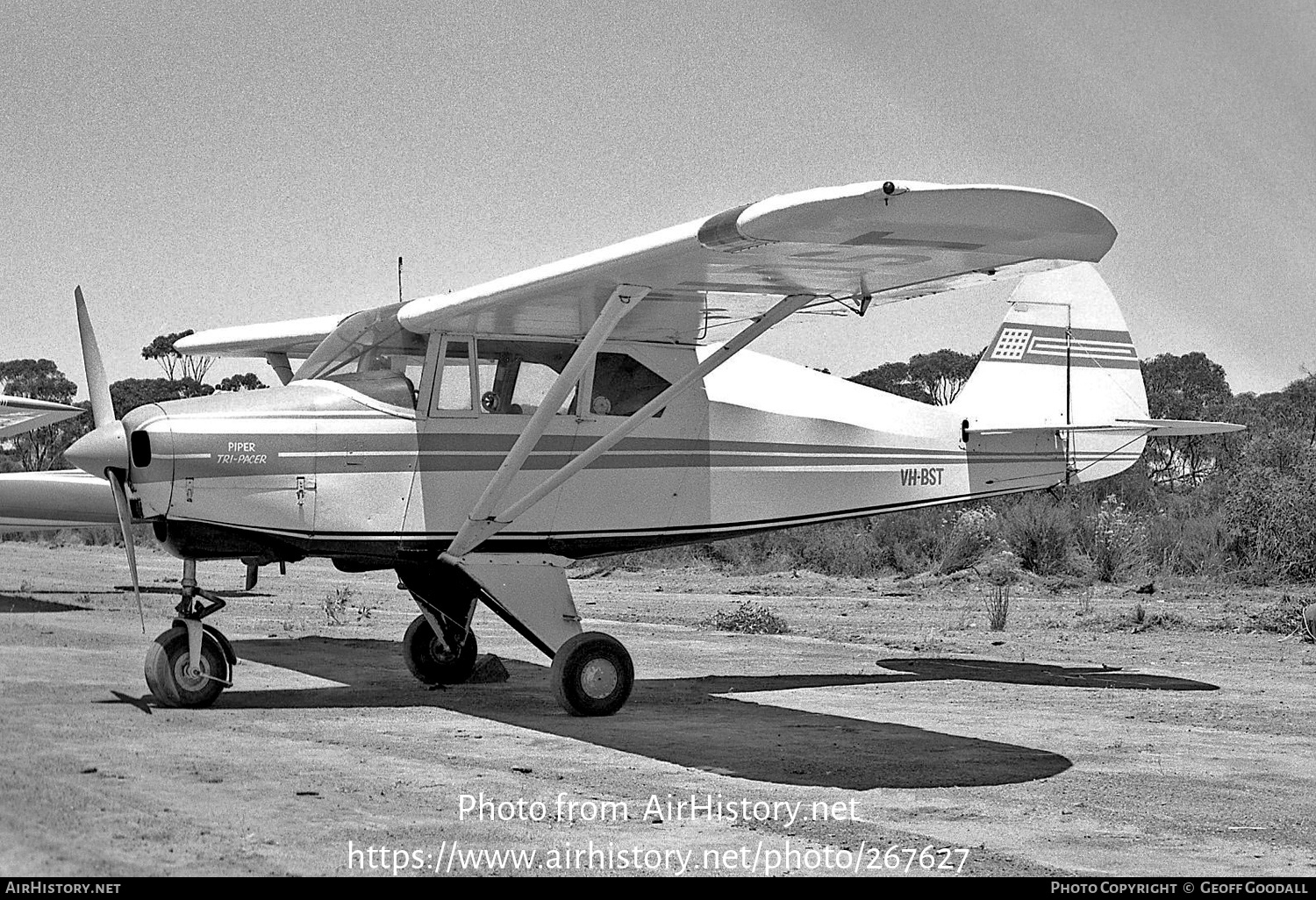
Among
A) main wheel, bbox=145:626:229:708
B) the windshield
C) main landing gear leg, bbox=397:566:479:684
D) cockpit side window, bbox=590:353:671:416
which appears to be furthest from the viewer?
main landing gear leg, bbox=397:566:479:684

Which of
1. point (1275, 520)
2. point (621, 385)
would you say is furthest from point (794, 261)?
point (1275, 520)

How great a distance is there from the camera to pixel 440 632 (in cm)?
1045

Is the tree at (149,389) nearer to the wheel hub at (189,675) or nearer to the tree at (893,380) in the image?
the wheel hub at (189,675)

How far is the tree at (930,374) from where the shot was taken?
56.8m

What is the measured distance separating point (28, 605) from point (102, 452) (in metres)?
3.16

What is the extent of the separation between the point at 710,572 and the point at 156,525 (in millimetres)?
18790

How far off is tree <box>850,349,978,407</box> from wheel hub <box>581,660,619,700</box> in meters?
47.4

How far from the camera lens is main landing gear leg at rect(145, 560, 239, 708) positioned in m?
8.31

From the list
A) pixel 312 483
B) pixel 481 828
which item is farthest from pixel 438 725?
pixel 481 828

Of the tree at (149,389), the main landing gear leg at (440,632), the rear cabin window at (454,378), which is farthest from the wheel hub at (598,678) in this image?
the tree at (149,389)

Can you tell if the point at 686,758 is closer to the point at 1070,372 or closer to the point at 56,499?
the point at 1070,372

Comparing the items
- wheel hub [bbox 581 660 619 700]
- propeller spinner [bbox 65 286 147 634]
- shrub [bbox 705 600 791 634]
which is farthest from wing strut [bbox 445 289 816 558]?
shrub [bbox 705 600 791 634]

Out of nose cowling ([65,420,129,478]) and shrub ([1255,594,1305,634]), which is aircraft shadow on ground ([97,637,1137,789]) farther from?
shrub ([1255,594,1305,634])

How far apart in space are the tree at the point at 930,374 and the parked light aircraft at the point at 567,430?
45712mm
